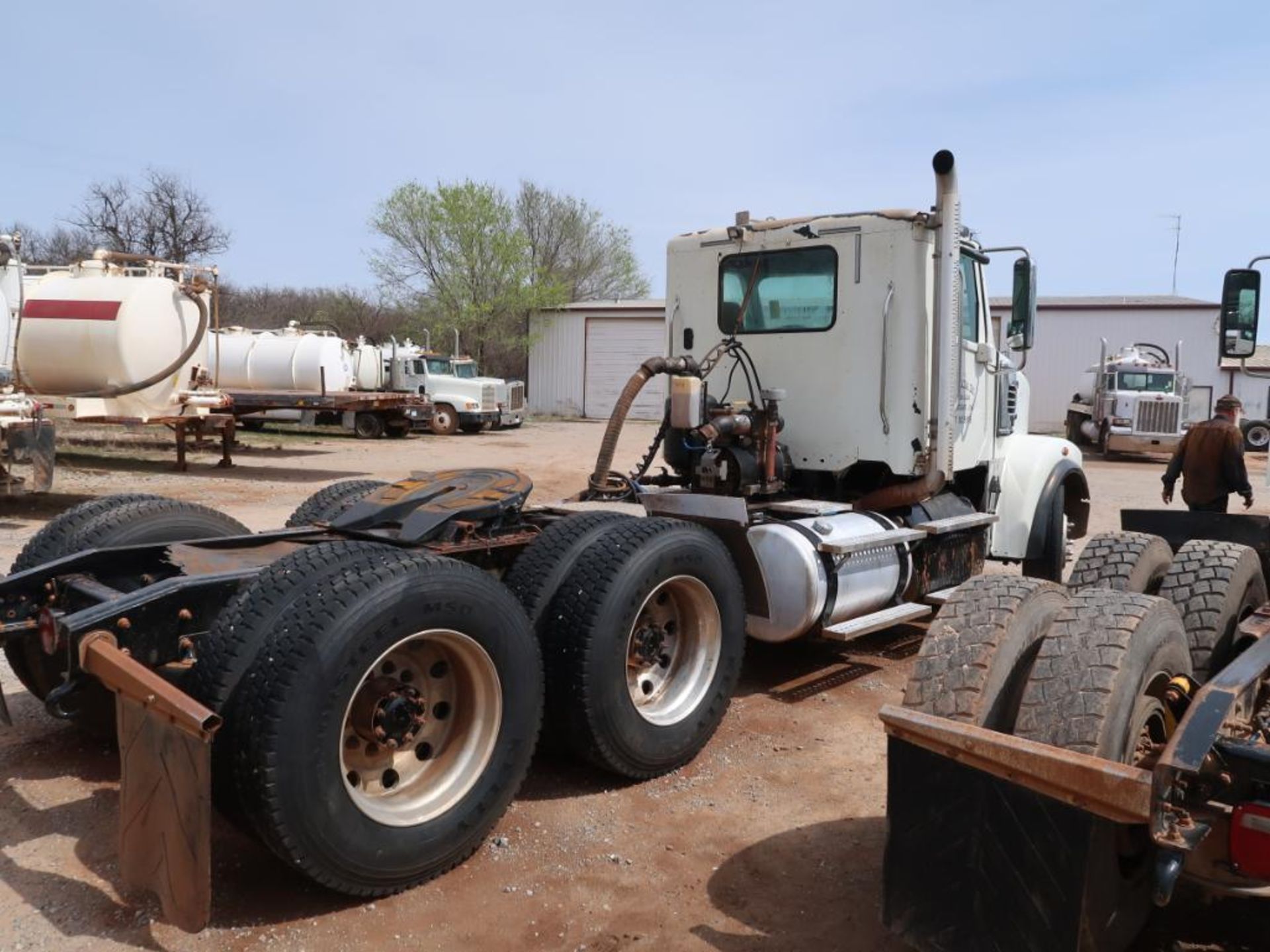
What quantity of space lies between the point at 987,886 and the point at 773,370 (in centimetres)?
433

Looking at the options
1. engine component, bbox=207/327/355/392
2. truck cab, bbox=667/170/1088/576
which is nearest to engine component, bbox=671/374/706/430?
truck cab, bbox=667/170/1088/576

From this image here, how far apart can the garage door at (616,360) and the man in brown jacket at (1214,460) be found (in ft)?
84.8

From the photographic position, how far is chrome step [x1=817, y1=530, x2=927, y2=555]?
5.34m

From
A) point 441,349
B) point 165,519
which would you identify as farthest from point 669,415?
point 441,349

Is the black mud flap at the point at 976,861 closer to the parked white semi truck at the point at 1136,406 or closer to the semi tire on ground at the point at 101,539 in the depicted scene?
the semi tire on ground at the point at 101,539

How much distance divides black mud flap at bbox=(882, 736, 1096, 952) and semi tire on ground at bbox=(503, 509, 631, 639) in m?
1.70

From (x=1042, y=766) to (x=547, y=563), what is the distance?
226 centimetres

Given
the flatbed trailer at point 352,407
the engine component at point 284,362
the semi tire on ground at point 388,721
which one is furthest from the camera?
the engine component at point 284,362

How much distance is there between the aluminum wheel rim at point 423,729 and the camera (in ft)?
11.0

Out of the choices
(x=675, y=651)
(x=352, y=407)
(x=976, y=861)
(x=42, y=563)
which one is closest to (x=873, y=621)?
(x=675, y=651)

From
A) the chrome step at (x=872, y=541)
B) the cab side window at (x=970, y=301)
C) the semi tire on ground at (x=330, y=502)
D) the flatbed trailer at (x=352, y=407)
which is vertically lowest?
the chrome step at (x=872, y=541)

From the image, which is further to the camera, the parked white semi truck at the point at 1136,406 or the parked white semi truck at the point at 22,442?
the parked white semi truck at the point at 1136,406

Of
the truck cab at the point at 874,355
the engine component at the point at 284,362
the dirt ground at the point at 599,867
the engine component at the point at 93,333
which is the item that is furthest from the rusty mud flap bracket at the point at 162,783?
the engine component at the point at 284,362

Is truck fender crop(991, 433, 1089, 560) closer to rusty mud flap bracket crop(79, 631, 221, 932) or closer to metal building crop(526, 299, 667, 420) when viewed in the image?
rusty mud flap bracket crop(79, 631, 221, 932)
